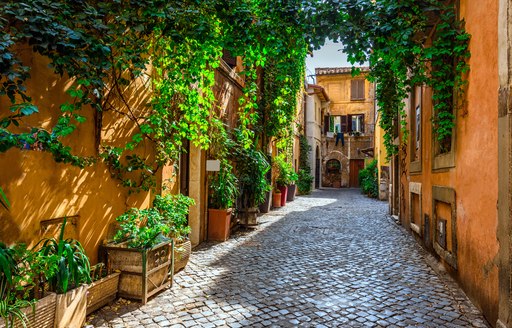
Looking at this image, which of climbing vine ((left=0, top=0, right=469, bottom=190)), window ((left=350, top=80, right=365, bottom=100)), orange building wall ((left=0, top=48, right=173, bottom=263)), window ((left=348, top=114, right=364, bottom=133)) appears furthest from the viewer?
window ((left=348, top=114, right=364, bottom=133))

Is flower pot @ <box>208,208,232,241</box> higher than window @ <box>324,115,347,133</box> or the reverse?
the reverse

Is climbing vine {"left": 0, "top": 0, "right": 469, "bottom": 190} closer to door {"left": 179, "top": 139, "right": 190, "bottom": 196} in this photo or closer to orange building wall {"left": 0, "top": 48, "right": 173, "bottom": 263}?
orange building wall {"left": 0, "top": 48, "right": 173, "bottom": 263}

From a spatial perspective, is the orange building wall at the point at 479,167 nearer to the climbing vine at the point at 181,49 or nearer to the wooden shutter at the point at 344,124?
the climbing vine at the point at 181,49

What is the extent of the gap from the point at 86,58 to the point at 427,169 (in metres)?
5.80

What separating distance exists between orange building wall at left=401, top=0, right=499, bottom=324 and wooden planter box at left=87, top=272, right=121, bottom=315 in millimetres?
3802

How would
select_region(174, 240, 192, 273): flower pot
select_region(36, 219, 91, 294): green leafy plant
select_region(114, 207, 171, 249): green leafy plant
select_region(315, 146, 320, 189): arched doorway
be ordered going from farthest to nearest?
select_region(315, 146, 320, 189): arched doorway, select_region(174, 240, 192, 273): flower pot, select_region(114, 207, 171, 249): green leafy plant, select_region(36, 219, 91, 294): green leafy plant

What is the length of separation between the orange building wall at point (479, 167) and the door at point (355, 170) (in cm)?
2559

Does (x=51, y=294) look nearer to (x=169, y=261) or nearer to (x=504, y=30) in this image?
(x=169, y=261)

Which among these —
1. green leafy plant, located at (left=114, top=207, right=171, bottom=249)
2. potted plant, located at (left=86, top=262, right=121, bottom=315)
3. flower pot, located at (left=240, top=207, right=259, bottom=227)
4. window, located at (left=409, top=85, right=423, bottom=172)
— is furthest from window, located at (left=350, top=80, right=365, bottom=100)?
potted plant, located at (left=86, top=262, right=121, bottom=315)

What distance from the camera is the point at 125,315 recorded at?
3451mm

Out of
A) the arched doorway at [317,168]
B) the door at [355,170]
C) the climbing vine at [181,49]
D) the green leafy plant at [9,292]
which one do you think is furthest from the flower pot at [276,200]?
the door at [355,170]

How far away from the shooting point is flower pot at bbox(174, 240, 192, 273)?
4738 mm

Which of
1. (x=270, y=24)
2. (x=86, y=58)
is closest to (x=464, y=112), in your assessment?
(x=270, y=24)

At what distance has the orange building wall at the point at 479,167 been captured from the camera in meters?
3.37
